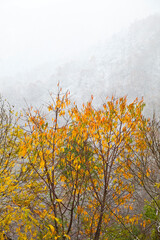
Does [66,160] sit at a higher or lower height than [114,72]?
lower

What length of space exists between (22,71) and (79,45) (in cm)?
3447

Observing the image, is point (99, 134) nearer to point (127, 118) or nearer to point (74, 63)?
point (127, 118)

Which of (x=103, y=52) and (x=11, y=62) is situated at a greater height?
(x=11, y=62)

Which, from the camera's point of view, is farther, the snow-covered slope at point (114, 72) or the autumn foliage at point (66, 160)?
the snow-covered slope at point (114, 72)

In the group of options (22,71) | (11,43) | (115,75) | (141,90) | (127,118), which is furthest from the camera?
(11,43)

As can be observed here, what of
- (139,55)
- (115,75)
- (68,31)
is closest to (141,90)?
(115,75)

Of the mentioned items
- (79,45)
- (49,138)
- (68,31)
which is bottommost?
(49,138)

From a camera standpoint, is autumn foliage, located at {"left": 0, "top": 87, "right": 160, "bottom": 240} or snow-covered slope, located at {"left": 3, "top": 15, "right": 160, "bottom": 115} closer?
autumn foliage, located at {"left": 0, "top": 87, "right": 160, "bottom": 240}

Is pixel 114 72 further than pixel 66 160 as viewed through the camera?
Yes

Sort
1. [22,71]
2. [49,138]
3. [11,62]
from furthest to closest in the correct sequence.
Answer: [11,62], [22,71], [49,138]

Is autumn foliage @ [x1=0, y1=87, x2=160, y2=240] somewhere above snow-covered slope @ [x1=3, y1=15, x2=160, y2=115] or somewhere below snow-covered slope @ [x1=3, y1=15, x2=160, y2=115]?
below

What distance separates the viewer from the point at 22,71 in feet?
259

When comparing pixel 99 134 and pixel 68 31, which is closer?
pixel 99 134

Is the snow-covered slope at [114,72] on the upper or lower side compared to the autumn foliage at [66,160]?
upper
